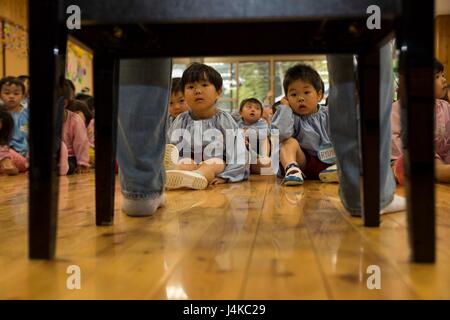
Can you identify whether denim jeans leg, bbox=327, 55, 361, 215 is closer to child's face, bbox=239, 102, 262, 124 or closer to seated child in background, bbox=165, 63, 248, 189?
seated child in background, bbox=165, 63, 248, 189

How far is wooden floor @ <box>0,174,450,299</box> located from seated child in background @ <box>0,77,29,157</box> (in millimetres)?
2212

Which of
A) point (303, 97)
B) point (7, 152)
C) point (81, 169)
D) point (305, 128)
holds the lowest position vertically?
point (81, 169)

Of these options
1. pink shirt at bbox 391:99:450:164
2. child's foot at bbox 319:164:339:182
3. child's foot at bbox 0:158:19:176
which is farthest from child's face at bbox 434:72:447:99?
child's foot at bbox 0:158:19:176

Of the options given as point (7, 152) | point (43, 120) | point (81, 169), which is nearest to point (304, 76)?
point (81, 169)

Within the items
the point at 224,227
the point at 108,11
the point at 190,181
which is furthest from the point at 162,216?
the point at 190,181

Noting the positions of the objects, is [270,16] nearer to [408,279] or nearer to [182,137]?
[408,279]

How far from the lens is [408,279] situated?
22.1 inches

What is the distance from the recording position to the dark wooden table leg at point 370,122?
0.87 metres

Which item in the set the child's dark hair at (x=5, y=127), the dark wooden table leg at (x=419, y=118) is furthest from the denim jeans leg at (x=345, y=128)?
the child's dark hair at (x=5, y=127)

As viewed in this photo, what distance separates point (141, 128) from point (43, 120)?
36 centimetres

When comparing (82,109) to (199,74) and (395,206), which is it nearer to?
(199,74)

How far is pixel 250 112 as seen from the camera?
11.5 feet
